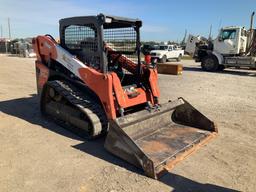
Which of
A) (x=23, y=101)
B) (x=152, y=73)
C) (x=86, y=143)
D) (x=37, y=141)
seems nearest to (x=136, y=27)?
(x=152, y=73)

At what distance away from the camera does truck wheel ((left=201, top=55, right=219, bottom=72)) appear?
1834 centimetres

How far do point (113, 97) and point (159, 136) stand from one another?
110 cm

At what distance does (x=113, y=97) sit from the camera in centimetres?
504

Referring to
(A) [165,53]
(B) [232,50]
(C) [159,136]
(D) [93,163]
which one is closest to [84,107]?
(D) [93,163]

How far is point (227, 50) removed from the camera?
17719 mm

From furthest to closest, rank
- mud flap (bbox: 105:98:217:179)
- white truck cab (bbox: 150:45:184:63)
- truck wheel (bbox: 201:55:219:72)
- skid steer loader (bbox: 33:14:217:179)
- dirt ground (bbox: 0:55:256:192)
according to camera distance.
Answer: white truck cab (bbox: 150:45:184:63), truck wheel (bbox: 201:55:219:72), skid steer loader (bbox: 33:14:217:179), mud flap (bbox: 105:98:217:179), dirt ground (bbox: 0:55:256:192)

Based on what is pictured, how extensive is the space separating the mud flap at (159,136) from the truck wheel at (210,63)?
13.3 m

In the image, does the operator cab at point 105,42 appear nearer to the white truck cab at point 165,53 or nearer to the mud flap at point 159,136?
the mud flap at point 159,136

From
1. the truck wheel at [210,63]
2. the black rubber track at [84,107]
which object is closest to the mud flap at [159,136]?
the black rubber track at [84,107]

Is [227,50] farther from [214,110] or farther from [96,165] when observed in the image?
[96,165]

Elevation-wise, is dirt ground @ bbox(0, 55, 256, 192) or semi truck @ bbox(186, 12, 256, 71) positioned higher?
semi truck @ bbox(186, 12, 256, 71)

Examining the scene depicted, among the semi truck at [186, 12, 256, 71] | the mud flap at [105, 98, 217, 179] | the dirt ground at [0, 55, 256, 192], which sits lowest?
the dirt ground at [0, 55, 256, 192]

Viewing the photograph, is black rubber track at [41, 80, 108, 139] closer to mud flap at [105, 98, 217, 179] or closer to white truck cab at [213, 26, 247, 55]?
mud flap at [105, 98, 217, 179]

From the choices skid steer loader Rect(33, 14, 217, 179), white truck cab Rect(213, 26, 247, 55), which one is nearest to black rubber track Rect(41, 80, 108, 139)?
skid steer loader Rect(33, 14, 217, 179)
